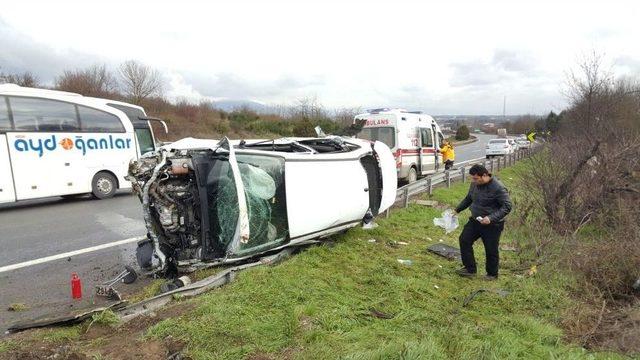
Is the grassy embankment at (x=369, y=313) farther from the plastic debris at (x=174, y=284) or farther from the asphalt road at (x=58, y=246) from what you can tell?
the asphalt road at (x=58, y=246)

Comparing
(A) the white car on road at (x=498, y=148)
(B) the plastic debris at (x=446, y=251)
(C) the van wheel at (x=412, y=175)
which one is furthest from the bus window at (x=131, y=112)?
(A) the white car on road at (x=498, y=148)

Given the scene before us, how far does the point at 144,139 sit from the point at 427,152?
9.17 metres

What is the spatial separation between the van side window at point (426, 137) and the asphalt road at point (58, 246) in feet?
30.6

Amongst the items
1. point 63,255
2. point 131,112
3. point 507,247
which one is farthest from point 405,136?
point 63,255

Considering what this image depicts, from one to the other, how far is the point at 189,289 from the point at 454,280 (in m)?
3.38

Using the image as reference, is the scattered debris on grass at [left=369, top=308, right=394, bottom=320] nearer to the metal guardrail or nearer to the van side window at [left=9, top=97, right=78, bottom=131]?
the metal guardrail

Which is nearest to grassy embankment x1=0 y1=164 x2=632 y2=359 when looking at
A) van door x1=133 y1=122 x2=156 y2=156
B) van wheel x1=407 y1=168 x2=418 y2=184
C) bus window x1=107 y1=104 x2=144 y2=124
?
van wheel x1=407 y1=168 x2=418 y2=184

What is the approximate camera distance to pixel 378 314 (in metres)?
4.36

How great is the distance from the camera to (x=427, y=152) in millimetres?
15227

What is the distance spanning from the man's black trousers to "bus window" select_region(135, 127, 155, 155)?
31.7ft

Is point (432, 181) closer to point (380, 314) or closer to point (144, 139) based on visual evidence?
point (380, 314)

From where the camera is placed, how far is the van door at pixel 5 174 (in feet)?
31.6

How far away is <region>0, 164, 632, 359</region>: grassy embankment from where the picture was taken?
3523 millimetres

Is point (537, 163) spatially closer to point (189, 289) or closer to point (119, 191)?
point (189, 289)
